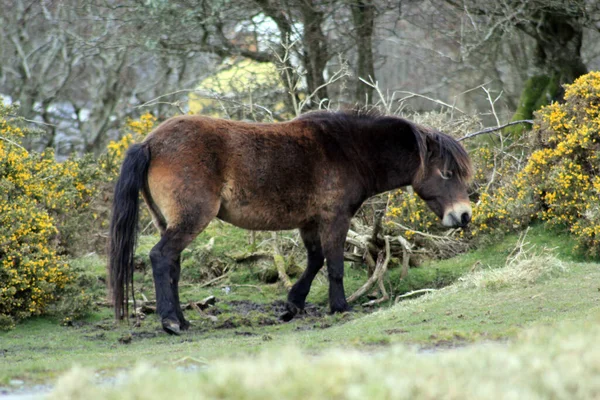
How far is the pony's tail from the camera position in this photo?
8.56 metres

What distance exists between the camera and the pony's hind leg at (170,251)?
8.68 meters

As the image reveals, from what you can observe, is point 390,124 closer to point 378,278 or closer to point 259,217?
point 259,217

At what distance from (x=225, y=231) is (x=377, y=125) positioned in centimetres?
478

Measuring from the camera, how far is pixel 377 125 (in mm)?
10039

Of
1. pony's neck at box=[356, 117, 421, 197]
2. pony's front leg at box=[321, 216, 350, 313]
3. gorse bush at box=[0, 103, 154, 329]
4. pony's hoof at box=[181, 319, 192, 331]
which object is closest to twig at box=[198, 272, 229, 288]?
gorse bush at box=[0, 103, 154, 329]

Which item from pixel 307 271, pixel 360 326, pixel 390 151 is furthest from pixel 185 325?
pixel 390 151

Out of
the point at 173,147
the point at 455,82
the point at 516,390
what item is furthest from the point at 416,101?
the point at 516,390

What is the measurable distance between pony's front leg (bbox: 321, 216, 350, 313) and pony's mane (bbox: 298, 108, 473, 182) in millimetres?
887

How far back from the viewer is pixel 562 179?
1134cm

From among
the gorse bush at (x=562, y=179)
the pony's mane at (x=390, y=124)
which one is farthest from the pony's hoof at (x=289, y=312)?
the gorse bush at (x=562, y=179)

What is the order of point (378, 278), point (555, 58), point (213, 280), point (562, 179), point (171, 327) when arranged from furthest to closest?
1. point (555, 58)
2. point (213, 280)
3. point (562, 179)
4. point (378, 278)
5. point (171, 327)

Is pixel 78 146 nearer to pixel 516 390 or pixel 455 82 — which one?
pixel 455 82

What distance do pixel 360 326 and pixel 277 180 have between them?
207cm

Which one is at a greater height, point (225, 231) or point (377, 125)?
point (377, 125)
